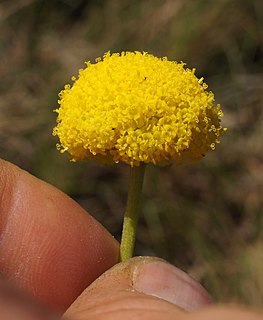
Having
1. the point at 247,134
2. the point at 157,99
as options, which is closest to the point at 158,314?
the point at 157,99

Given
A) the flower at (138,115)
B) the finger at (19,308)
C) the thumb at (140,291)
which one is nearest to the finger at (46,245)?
the thumb at (140,291)

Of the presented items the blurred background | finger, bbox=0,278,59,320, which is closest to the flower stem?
finger, bbox=0,278,59,320

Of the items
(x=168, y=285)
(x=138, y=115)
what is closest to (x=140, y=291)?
(x=168, y=285)

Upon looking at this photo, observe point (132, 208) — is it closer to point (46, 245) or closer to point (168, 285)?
point (168, 285)

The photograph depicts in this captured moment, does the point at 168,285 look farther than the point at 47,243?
No

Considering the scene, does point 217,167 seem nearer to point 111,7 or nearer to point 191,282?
point 111,7

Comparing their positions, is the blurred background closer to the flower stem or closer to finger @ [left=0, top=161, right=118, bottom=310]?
finger @ [left=0, top=161, right=118, bottom=310]
